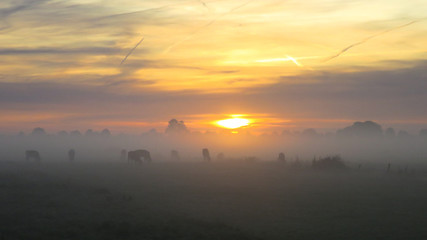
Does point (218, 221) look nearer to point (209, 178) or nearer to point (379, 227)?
point (379, 227)

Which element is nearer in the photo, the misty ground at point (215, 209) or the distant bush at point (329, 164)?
the misty ground at point (215, 209)

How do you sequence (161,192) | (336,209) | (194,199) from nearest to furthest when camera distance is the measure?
(336,209) → (194,199) → (161,192)

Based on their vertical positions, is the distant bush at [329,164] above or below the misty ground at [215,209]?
above

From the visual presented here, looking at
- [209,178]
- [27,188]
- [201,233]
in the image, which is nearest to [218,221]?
[201,233]

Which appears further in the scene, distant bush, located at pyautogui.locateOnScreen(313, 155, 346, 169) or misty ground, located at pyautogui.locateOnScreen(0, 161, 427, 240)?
distant bush, located at pyautogui.locateOnScreen(313, 155, 346, 169)

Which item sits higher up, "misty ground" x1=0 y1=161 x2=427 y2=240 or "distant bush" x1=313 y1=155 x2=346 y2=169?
"distant bush" x1=313 y1=155 x2=346 y2=169

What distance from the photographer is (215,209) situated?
73.4 ft

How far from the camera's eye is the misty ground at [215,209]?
17422 mm

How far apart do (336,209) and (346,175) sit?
18029 mm

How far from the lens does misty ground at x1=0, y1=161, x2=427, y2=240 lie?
57.2 feet

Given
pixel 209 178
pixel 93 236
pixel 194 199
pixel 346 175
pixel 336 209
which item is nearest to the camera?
pixel 93 236

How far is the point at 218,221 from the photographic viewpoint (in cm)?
1952

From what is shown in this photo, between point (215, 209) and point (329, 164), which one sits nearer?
point (215, 209)

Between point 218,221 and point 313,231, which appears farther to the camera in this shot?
point 218,221
